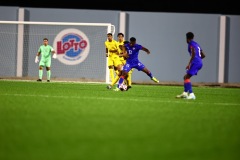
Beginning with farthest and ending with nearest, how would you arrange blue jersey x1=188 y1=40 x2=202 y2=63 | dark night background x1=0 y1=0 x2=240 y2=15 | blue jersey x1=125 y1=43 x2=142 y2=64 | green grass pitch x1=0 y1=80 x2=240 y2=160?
dark night background x1=0 y1=0 x2=240 y2=15
blue jersey x1=125 y1=43 x2=142 y2=64
blue jersey x1=188 y1=40 x2=202 y2=63
green grass pitch x1=0 y1=80 x2=240 y2=160

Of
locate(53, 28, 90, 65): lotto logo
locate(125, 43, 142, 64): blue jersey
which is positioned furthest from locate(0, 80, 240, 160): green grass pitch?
locate(53, 28, 90, 65): lotto logo

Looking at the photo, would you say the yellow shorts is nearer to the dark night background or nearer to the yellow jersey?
the yellow jersey

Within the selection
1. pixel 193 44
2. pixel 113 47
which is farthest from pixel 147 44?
pixel 193 44

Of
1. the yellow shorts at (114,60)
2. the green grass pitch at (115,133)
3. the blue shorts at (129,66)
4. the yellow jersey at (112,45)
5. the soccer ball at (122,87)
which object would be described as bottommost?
the green grass pitch at (115,133)

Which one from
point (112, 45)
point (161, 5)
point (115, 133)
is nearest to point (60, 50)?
point (112, 45)

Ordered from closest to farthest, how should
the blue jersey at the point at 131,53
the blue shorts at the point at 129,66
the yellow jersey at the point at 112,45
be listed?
1. the blue shorts at the point at 129,66
2. the blue jersey at the point at 131,53
3. the yellow jersey at the point at 112,45

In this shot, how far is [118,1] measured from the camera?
1118 inches

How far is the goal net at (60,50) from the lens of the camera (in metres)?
24.7

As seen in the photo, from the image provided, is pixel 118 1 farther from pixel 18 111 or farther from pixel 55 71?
pixel 18 111

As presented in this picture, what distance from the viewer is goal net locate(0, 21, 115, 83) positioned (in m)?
24.7

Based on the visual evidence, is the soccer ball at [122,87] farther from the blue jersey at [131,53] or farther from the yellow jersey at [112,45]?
the yellow jersey at [112,45]

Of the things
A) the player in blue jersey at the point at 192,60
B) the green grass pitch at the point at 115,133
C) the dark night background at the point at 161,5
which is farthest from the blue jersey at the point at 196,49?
the dark night background at the point at 161,5

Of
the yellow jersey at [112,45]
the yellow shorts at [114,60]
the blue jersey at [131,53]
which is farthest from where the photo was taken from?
the yellow shorts at [114,60]

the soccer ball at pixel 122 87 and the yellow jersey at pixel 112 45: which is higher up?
the yellow jersey at pixel 112 45
